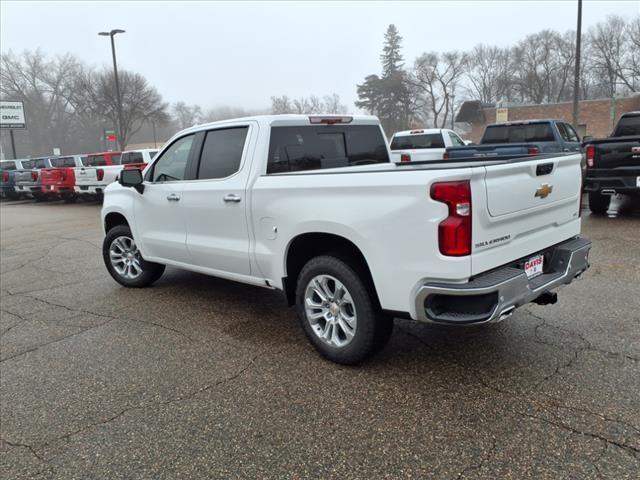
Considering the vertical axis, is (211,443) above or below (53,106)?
below

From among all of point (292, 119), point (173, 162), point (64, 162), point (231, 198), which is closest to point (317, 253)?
point (231, 198)

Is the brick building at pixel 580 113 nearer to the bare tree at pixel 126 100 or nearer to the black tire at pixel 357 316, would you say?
the bare tree at pixel 126 100

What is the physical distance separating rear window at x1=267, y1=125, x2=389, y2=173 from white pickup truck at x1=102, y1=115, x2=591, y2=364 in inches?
0.5

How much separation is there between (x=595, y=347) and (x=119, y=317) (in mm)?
4328

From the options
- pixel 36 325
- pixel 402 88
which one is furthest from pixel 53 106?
pixel 36 325

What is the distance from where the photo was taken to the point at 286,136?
441cm

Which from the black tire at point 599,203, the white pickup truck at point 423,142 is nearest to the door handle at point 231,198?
the black tire at point 599,203

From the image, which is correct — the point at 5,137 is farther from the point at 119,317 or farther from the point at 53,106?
the point at 119,317

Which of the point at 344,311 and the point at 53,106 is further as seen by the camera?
the point at 53,106

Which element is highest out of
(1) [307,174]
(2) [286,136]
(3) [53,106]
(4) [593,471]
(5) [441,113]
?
(3) [53,106]

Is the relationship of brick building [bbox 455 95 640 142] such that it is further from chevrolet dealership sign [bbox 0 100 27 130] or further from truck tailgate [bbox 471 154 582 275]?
truck tailgate [bbox 471 154 582 275]

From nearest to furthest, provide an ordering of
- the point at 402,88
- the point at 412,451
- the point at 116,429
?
the point at 412,451
the point at 116,429
the point at 402,88

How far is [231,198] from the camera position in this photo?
4.38 metres

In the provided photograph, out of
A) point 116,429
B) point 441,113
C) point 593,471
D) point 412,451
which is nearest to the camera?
point 593,471
